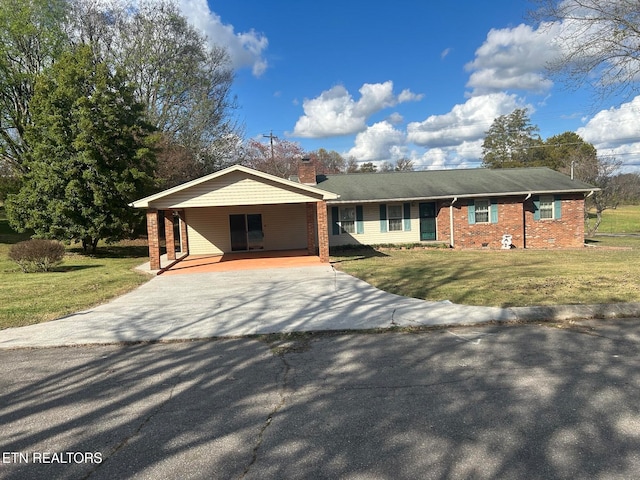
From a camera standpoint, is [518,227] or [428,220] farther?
[428,220]

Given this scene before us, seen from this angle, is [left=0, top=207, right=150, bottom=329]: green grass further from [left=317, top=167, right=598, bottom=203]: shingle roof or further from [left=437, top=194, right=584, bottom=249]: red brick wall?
[left=437, top=194, right=584, bottom=249]: red brick wall

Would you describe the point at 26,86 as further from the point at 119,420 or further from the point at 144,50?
the point at 119,420

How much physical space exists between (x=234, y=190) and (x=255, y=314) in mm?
7217

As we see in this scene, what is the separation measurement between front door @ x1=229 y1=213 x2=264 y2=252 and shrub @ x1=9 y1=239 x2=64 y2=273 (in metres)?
7.33

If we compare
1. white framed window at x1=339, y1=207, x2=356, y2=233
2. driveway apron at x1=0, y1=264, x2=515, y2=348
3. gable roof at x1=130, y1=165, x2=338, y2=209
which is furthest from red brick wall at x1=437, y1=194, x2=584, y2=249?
driveway apron at x1=0, y1=264, x2=515, y2=348

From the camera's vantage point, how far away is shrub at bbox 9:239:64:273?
44.3ft

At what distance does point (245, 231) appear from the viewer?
65.3 feet

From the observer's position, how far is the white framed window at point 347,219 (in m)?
20.0

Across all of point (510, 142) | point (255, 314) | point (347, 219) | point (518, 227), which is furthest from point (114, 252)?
point (510, 142)

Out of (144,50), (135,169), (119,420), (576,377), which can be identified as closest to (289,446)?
(119,420)

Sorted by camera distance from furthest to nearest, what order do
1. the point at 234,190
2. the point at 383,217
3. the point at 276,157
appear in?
the point at 276,157, the point at 383,217, the point at 234,190

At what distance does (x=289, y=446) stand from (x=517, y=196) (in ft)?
64.0

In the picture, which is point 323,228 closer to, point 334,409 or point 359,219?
point 359,219

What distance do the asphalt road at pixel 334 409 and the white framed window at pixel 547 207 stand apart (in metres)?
16.3
